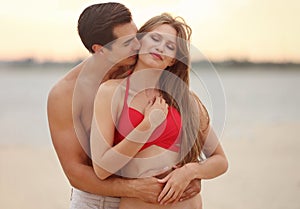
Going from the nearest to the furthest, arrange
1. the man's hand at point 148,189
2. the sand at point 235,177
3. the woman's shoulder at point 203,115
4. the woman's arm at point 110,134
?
1. the woman's arm at point 110,134
2. the man's hand at point 148,189
3. the woman's shoulder at point 203,115
4. the sand at point 235,177

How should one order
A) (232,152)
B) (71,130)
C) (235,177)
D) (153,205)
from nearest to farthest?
1. (153,205)
2. (71,130)
3. (235,177)
4. (232,152)

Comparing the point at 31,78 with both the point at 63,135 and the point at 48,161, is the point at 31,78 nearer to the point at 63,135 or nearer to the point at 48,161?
the point at 48,161

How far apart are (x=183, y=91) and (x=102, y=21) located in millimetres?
333

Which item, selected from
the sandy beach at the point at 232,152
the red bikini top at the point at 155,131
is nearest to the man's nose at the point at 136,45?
the red bikini top at the point at 155,131

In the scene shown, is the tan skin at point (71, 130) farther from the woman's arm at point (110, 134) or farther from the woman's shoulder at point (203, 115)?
the woman's shoulder at point (203, 115)

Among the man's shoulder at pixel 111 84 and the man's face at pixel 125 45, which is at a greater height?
the man's face at pixel 125 45

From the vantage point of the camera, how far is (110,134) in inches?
86.3

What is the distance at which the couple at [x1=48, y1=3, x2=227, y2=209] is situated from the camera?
2.20m

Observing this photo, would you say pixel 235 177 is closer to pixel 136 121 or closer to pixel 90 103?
pixel 90 103

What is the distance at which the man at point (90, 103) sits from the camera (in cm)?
230

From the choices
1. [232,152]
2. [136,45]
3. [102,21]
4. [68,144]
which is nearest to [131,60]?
[136,45]

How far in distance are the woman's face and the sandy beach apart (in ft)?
12.6

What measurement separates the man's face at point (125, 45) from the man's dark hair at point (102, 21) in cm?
2

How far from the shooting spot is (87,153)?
245 centimetres
